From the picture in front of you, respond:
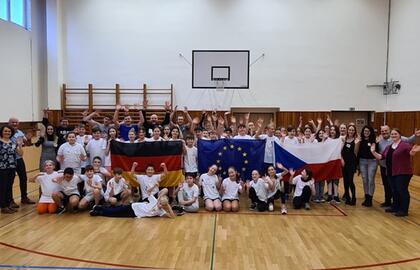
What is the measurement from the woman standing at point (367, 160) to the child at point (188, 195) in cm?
384

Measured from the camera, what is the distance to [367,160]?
8.03 metres

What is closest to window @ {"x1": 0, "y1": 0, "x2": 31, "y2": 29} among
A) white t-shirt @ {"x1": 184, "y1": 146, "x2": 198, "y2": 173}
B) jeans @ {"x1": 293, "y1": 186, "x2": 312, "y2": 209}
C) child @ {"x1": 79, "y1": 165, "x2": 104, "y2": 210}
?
child @ {"x1": 79, "y1": 165, "x2": 104, "y2": 210}

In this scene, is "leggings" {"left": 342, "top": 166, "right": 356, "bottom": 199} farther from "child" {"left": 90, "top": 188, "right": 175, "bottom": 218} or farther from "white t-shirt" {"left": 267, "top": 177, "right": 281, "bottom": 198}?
"child" {"left": 90, "top": 188, "right": 175, "bottom": 218}

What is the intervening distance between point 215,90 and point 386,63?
7630 mm

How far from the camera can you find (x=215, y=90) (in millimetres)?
15742

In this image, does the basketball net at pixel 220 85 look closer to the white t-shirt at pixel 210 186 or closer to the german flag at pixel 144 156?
the german flag at pixel 144 156

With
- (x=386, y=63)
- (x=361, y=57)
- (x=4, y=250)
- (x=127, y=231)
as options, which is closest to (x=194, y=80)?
(x=361, y=57)

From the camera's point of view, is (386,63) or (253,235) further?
(386,63)

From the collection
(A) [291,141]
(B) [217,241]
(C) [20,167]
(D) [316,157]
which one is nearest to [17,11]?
(C) [20,167]

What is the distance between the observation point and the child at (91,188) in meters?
7.36

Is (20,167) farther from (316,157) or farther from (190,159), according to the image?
(316,157)

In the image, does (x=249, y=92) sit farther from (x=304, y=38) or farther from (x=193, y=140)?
(x=193, y=140)

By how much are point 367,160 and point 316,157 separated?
1116 millimetres

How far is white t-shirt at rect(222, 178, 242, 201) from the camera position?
25.5 ft
